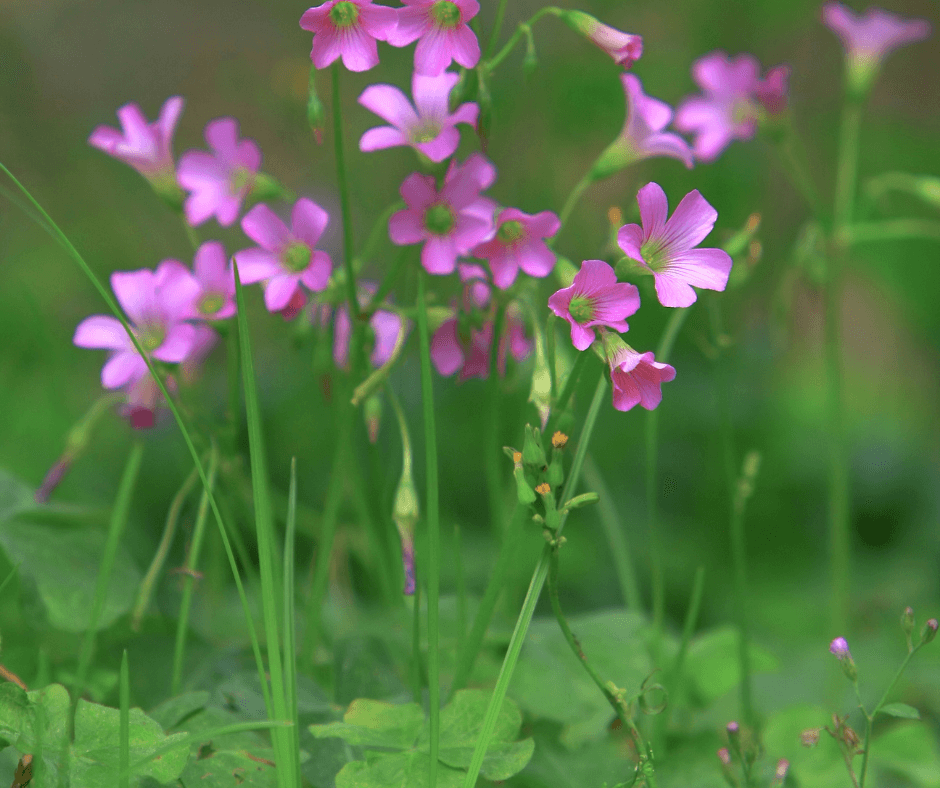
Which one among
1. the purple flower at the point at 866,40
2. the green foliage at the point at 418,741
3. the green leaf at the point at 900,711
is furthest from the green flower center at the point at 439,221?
the purple flower at the point at 866,40

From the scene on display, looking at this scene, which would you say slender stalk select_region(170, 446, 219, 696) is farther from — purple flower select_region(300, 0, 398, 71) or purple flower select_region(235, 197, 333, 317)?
purple flower select_region(300, 0, 398, 71)

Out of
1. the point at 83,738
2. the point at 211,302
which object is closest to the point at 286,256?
the point at 211,302

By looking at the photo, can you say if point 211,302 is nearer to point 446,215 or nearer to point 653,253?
point 446,215

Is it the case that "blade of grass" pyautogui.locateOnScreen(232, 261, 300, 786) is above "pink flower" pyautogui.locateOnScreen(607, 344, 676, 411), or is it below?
below

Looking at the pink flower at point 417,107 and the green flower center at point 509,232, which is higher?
the pink flower at point 417,107

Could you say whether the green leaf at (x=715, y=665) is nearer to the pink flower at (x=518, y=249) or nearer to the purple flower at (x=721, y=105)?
the pink flower at (x=518, y=249)

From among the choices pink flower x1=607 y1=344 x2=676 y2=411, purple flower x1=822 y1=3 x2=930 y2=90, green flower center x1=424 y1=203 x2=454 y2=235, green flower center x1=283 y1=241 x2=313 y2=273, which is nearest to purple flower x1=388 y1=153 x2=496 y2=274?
green flower center x1=424 y1=203 x2=454 y2=235
